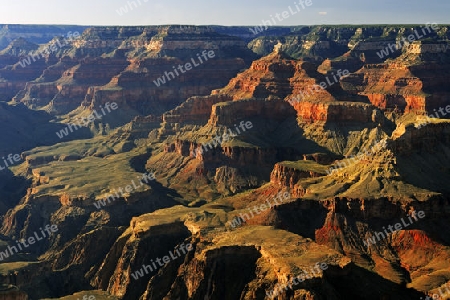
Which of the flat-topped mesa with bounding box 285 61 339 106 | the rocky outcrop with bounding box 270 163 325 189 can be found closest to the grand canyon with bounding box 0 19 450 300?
the rocky outcrop with bounding box 270 163 325 189

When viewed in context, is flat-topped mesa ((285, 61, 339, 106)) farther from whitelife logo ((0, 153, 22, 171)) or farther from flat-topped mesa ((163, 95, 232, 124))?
whitelife logo ((0, 153, 22, 171))

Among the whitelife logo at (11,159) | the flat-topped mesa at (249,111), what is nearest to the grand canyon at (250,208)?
the flat-topped mesa at (249,111)

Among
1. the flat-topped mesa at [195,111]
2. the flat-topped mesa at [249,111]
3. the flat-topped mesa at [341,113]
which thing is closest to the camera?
the flat-topped mesa at [341,113]

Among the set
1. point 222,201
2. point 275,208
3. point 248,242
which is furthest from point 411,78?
point 248,242

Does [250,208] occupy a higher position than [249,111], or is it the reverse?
[249,111]

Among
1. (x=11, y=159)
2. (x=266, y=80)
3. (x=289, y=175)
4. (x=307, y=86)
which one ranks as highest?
(x=11, y=159)

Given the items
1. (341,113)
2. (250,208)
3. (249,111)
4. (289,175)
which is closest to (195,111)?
(249,111)

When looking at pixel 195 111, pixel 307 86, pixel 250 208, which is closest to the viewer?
pixel 250 208

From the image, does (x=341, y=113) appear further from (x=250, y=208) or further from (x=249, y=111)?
(x=250, y=208)

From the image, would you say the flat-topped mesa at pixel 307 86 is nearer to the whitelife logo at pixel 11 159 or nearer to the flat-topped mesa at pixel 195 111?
the flat-topped mesa at pixel 195 111

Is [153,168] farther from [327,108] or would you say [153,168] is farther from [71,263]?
[71,263]

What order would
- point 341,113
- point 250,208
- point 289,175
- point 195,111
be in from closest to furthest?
point 250,208
point 289,175
point 341,113
point 195,111
